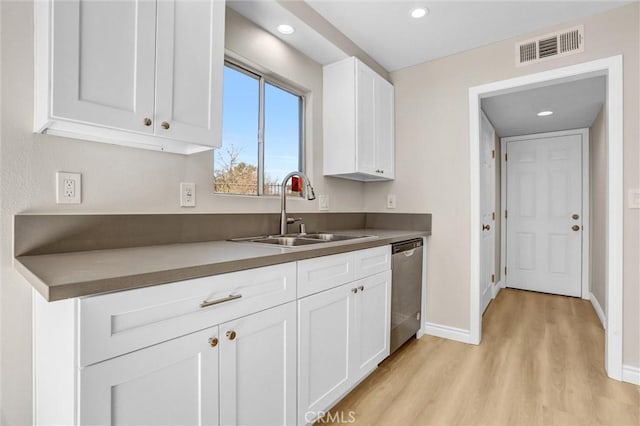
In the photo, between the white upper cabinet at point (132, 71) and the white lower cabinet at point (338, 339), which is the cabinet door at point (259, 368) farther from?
the white upper cabinet at point (132, 71)

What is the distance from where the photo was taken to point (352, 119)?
2.51 meters

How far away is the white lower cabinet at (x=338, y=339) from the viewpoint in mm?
1475

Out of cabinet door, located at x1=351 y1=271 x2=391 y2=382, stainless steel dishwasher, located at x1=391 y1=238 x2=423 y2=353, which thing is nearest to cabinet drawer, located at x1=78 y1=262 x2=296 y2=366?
cabinet door, located at x1=351 y1=271 x2=391 y2=382

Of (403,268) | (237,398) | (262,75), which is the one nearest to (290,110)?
(262,75)

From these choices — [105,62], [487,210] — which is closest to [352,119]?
[105,62]

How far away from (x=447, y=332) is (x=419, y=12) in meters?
2.41

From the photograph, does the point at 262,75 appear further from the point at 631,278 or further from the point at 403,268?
the point at 631,278

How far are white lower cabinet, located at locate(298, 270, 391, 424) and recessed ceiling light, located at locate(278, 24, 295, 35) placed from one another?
1628mm

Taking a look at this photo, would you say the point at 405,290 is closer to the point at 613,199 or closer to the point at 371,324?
the point at 371,324

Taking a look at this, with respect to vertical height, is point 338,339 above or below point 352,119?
below

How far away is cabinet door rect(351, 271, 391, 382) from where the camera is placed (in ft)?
6.00

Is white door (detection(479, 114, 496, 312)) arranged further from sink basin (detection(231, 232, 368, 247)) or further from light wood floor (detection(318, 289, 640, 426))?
sink basin (detection(231, 232, 368, 247))

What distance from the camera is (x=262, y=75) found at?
2225 millimetres

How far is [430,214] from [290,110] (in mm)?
1468
